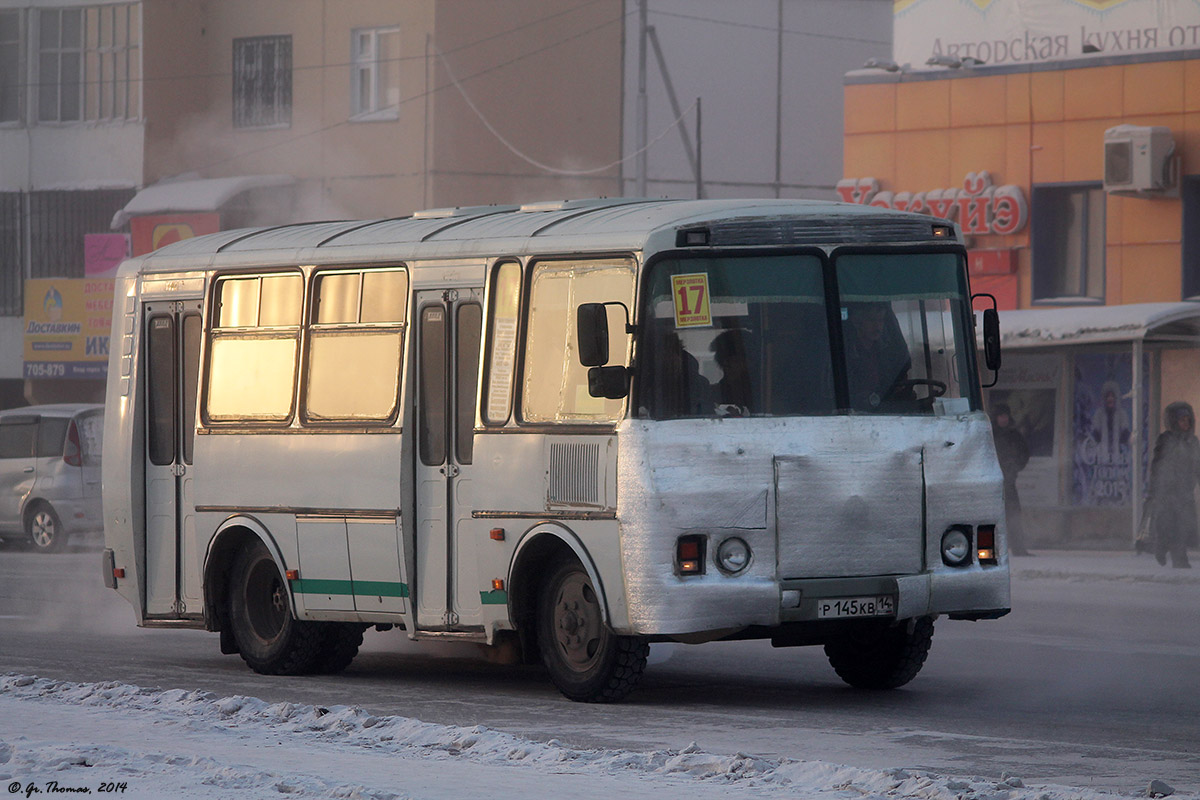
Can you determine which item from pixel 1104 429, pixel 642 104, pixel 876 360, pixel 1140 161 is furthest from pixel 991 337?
pixel 642 104

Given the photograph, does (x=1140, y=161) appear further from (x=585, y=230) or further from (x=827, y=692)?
(x=585, y=230)

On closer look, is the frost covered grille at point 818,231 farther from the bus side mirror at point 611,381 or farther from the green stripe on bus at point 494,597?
the green stripe on bus at point 494,597

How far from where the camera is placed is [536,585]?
1233 cm

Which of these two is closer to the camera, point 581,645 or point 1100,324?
point 581,645

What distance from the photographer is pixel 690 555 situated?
1136 cm

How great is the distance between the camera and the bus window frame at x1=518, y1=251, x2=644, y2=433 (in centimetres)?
1157

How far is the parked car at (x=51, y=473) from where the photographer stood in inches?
1156

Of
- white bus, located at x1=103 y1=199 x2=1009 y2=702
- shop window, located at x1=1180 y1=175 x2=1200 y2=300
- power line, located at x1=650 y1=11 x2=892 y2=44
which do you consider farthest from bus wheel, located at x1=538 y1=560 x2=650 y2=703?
power line, located at x1=650 y1=11 x2=892 y2=44

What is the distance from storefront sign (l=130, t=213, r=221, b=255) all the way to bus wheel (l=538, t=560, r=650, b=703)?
31.8m

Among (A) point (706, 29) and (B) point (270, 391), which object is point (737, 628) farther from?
(A) point (706, 29)

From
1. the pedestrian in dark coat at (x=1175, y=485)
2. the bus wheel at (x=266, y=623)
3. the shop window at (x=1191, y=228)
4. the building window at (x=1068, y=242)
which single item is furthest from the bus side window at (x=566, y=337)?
the building window at (x=1068, y=242)

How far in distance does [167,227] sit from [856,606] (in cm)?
3430

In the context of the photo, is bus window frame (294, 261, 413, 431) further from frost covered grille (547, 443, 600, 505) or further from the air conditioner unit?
the air conditioner unit

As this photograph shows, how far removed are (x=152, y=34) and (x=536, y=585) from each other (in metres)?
35.1
